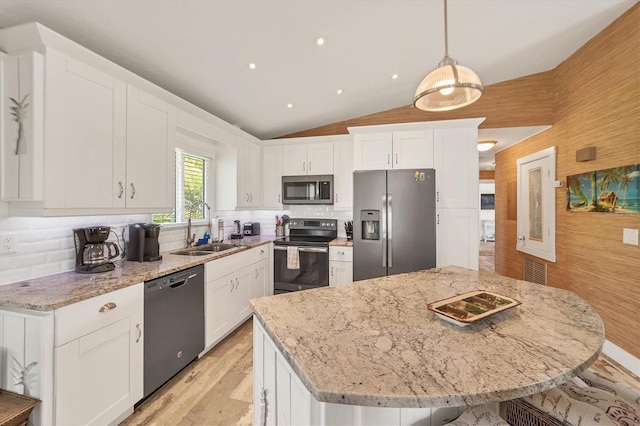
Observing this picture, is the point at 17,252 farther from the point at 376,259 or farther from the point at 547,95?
the point at 547,95

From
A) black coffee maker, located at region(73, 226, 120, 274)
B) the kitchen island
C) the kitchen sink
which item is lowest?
the kitchen island

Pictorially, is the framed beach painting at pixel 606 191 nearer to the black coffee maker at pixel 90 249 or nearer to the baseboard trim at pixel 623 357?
the baseboard trim at pixel 623 357

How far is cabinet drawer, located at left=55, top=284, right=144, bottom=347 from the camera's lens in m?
1.38

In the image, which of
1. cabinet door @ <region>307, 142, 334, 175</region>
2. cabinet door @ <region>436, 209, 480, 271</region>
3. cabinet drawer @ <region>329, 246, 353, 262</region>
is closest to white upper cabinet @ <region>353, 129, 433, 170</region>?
cabinet door @ <region>307, 142, 334, 175</region>

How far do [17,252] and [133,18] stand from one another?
5.30 ft

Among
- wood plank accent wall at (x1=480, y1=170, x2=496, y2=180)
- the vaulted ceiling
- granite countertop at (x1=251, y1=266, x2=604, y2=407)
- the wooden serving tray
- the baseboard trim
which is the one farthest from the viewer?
wood plank accent wall at (x1=480, y1=170, x2=496, y2=180)

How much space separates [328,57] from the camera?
2484 mm

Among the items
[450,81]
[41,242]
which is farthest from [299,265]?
[450,81]

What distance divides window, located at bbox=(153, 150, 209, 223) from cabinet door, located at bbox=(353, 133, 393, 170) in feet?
6.41

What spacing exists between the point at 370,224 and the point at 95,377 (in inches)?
106

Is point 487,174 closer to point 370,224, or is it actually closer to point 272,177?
point 370,224

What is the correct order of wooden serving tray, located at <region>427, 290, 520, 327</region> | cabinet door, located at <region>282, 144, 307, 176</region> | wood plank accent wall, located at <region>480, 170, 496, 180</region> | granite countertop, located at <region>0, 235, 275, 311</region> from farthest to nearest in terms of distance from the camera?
wood plank accent wall, located at <region>480, 170, 496, 180</region> → cabinet door, located at <region>282, 144, 307, 176</region> → granite countertop, located at <region>0, 235, 275, 311</region> → wooden serving tray, located at <region>427, 290, 520, 327</region>

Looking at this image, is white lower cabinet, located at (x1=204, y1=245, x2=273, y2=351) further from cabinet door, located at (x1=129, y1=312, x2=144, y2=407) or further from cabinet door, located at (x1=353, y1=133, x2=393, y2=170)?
cabinet door, located at (x1=353, y1=133, x2=393, y2=170)

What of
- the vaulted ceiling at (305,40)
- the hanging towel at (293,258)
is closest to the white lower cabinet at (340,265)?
the hanging towel at (293,258)
